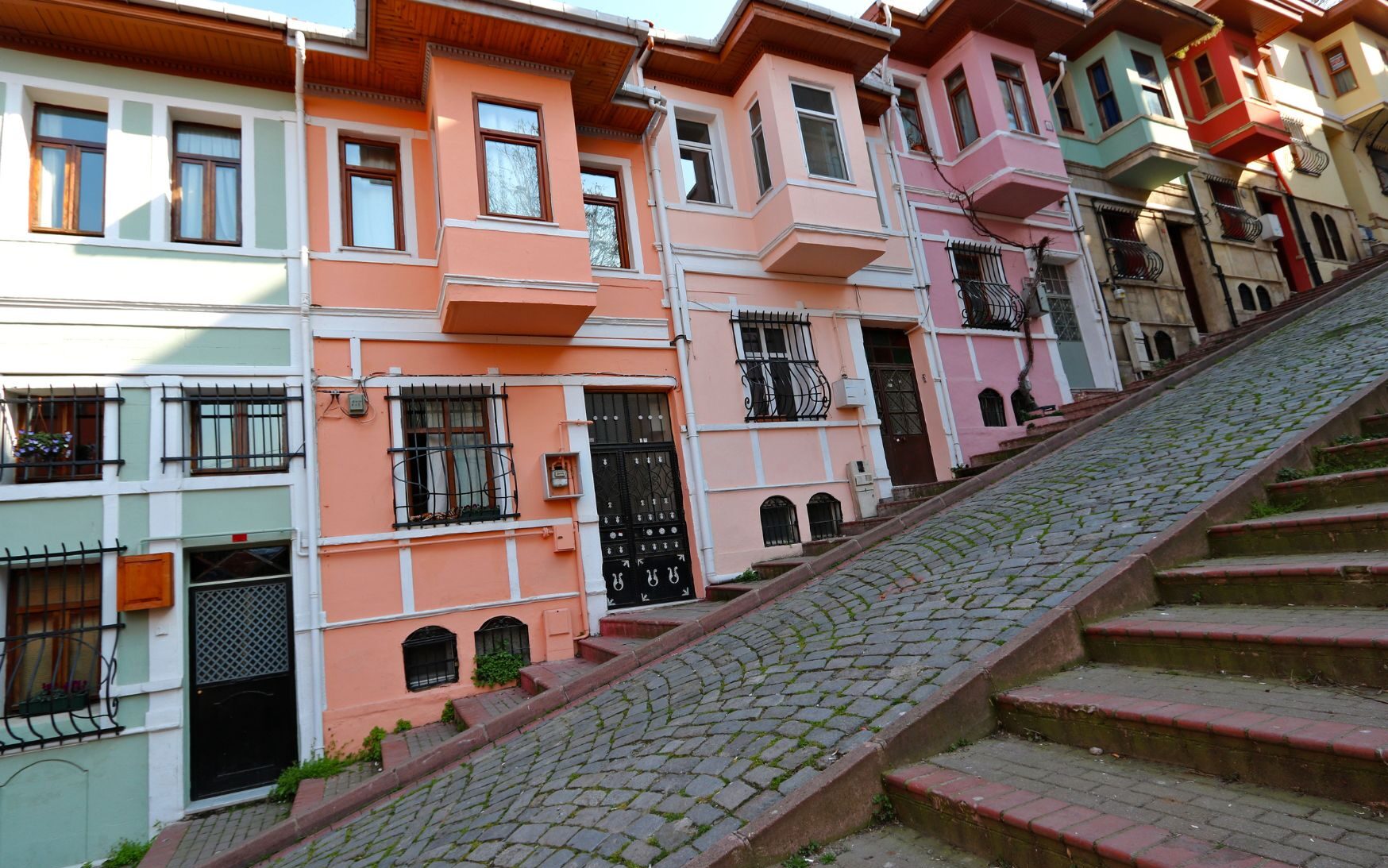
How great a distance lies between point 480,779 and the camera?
531cm

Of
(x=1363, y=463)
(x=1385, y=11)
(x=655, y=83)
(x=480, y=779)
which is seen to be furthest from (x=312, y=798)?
(x=1385, y=11)

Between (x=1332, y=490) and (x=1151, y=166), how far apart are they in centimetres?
1233

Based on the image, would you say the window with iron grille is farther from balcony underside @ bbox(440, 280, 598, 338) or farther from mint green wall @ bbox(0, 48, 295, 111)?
mint green wall @ bbox(0, 48, 295, 111)

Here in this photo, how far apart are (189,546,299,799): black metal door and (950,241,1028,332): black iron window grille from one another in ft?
36.5

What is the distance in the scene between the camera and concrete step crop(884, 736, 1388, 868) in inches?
92.6

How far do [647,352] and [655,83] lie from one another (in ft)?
14.2

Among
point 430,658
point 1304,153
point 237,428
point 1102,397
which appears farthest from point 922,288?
point 1304,153

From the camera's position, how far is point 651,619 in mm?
7855

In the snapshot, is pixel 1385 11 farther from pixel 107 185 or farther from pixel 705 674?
pixel 107 185

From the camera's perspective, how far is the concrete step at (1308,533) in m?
4.08

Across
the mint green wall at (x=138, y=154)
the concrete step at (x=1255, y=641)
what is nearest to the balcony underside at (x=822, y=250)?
the concrete step at (x=1255, y=641)

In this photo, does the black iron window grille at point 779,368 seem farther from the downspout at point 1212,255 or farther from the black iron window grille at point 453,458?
the downspout at point 1212,255

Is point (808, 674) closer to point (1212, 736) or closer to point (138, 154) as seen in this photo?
point (1212, 736)

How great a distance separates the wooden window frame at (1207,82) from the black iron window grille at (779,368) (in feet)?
42.9
